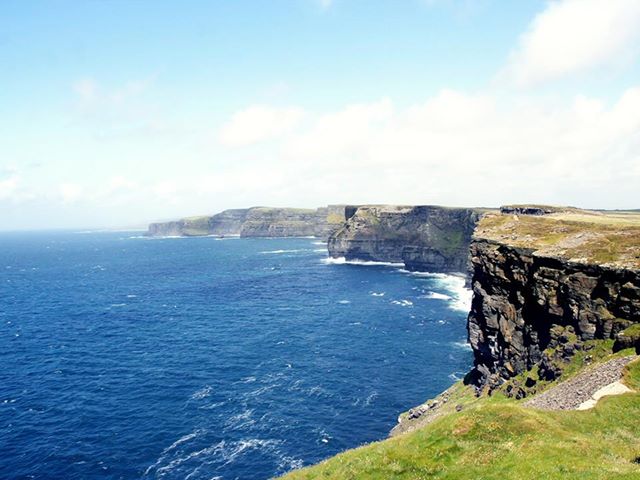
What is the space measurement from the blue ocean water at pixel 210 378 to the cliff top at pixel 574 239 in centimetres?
3231

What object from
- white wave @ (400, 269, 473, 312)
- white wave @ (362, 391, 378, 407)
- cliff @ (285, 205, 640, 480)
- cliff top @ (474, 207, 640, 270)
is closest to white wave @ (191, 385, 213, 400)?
white wave @ (362, 391, 378, 407)

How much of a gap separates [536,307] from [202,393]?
6223 centimetres

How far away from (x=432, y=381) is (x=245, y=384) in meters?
38.2

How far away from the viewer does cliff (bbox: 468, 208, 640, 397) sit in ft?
195

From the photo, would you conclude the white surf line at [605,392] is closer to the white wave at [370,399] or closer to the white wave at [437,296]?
the white wave at [370,399]

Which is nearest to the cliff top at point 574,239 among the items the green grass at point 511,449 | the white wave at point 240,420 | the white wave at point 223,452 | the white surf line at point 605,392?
the white surf line at point 605,392

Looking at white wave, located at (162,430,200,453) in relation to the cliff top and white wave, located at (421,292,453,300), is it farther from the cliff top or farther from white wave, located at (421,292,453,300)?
white wave, located at (421,292,453,300)

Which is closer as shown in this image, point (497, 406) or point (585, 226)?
point (497, 406)

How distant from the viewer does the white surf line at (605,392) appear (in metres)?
41.2

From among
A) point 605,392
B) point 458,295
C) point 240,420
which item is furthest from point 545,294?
point 458,295

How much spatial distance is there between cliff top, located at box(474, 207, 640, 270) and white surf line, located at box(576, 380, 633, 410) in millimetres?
21088

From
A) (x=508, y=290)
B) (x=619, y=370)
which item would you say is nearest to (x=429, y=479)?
(x=619, y=370)

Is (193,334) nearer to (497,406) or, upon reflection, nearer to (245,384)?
(245,384)

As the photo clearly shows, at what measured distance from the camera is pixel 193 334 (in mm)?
121875
